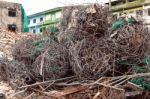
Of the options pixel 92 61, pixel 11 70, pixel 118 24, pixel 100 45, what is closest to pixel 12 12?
pixel 11 70

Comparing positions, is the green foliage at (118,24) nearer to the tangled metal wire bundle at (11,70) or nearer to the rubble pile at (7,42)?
the tangled metal wire bundle at (11,70)

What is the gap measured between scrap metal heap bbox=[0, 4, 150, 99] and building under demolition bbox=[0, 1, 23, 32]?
17414 mm

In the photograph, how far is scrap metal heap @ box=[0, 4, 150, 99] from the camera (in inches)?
255

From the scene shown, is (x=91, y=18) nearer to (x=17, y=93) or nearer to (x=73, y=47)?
(x=73, y=47)

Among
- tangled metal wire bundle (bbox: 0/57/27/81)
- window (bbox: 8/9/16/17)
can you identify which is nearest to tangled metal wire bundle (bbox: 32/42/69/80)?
tangled metal wire bundle (bbox: 0/57/27/81)

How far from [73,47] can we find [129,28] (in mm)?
1482

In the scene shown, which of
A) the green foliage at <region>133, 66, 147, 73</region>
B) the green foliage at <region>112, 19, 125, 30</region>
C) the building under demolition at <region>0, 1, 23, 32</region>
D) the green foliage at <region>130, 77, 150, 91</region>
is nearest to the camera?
the green foliage at <region>130, 77, 150, 91</region>

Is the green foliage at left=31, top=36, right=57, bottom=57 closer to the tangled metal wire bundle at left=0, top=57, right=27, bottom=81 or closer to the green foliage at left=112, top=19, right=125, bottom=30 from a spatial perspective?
the tangled metal wire bundle at left=0, top=57, right=27, bottom=81

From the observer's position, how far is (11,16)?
2569 cm

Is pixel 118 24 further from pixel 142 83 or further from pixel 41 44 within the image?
pixel 41 44

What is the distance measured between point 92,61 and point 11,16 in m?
19.6

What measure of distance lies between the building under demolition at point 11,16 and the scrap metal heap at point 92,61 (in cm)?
1741

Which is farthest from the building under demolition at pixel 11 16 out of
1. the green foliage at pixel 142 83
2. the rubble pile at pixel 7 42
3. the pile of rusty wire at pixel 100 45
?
the green foliage at pixel 142 83

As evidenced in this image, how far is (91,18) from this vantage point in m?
7.71
